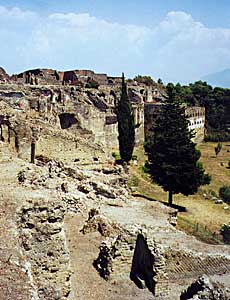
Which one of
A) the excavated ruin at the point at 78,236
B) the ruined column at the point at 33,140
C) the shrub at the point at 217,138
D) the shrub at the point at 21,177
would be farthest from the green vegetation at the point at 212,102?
the shrub at the point at 21,177

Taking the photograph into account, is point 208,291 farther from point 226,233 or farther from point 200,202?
point 200,202

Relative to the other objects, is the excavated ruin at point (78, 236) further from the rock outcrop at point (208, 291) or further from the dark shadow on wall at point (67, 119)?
the dark shadow on wall at point (67, 119)

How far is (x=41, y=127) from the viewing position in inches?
874

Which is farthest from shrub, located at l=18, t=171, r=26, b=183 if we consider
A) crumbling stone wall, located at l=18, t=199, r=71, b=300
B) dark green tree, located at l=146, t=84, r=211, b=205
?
dark green tree, located at l=146, t=84, r=211, b=205

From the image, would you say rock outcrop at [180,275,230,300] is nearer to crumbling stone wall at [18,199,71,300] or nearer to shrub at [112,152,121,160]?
crumbling stone wall at [18,199,71,300]

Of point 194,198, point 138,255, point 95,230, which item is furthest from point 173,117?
point 138,255

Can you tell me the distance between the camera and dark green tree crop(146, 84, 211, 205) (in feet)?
89.8

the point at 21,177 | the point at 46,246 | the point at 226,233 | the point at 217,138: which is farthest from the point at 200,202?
the point at 217,138

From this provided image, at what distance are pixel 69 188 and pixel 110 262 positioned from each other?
5511 mm

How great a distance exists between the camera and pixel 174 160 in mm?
28000

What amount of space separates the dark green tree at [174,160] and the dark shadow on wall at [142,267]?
51.1 feet

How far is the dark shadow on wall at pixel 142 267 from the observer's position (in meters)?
11.2

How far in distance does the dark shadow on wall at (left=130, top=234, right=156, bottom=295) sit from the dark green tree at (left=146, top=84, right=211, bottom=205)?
15584 mm

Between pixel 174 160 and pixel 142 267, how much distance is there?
55.2 ft
